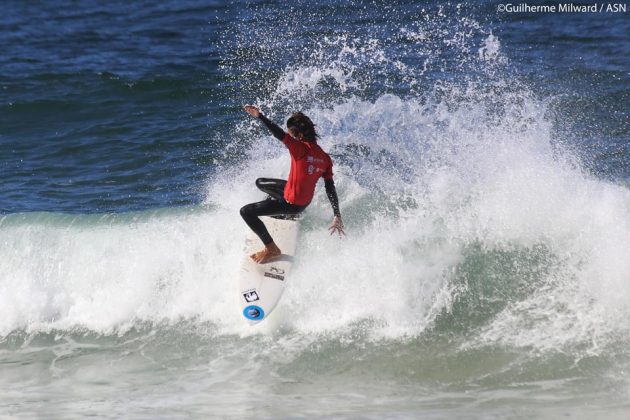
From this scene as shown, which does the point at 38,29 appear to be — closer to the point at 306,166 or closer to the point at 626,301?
the point at 306,166

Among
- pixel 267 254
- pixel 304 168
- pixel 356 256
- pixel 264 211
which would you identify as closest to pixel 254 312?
pixel 267 254

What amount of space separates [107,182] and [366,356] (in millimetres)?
6191

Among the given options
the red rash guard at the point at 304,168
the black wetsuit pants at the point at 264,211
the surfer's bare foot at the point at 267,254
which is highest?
the red rash guard at the point at 304,168

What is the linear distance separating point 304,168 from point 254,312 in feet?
5.14

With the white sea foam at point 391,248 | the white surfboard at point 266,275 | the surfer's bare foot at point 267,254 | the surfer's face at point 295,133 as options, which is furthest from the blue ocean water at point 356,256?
the surfer's face at point 295,133

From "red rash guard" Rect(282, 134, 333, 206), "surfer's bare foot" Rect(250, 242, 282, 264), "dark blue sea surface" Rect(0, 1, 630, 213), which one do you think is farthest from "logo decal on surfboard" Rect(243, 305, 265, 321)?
"dark blue sea surface" Rect(0, 1, 630, 213)

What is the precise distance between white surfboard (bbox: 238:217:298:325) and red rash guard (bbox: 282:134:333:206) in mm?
619

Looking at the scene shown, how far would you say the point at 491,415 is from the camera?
22.3 ft

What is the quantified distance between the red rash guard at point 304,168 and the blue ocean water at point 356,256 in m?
0.92

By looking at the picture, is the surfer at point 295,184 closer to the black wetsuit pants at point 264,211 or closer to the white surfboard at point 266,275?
the black wetsuit pants at point 264,211

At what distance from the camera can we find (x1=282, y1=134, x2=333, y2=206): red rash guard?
312 inches

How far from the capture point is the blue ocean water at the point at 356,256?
7.61 meters

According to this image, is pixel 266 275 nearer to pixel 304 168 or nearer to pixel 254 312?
pixel 254 312

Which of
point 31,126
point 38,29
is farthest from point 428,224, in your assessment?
point 38,29
